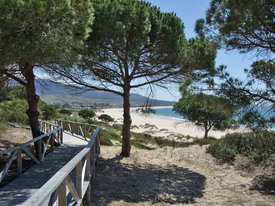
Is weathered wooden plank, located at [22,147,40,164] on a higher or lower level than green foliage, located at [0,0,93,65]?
lower

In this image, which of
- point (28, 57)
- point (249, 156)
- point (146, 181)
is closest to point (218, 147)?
point (249, 156)

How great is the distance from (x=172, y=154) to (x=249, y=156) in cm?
320

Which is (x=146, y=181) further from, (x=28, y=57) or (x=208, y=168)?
(x=28, y=57)

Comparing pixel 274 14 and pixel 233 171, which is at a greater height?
pixel 274 14

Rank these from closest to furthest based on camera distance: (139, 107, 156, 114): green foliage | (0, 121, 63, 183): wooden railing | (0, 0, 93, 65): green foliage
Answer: (0, 0, 93, 65): green foliage < (0, 121, 63, 183): wooden railing < (139, 107, 156, 114): green foliage

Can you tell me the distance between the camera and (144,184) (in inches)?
263

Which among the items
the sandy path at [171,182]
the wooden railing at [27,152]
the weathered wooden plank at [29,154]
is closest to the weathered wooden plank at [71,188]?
the sandy path at [171,182]

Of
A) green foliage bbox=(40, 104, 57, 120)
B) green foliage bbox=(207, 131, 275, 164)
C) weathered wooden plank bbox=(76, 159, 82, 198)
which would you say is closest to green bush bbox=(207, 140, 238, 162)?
green foliage bbox=(207, 131, 275, 164)

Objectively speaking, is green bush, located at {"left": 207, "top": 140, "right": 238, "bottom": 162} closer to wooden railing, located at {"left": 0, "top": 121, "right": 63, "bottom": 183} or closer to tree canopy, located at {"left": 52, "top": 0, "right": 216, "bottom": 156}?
tree canopy, located at {"left": 52, "top": 0, "right": 216, "bottom": 156}

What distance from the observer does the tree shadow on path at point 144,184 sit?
5.45m

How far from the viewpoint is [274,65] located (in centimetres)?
514

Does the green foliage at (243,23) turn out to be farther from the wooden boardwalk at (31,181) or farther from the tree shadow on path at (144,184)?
the wooden boardwalk at (31,181)

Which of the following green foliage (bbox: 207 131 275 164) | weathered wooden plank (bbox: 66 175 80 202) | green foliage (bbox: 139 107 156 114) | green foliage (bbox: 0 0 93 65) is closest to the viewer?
weathered wooden plank (bbox: 66 175 80 202)

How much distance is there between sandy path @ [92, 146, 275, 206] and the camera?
5.49 m
